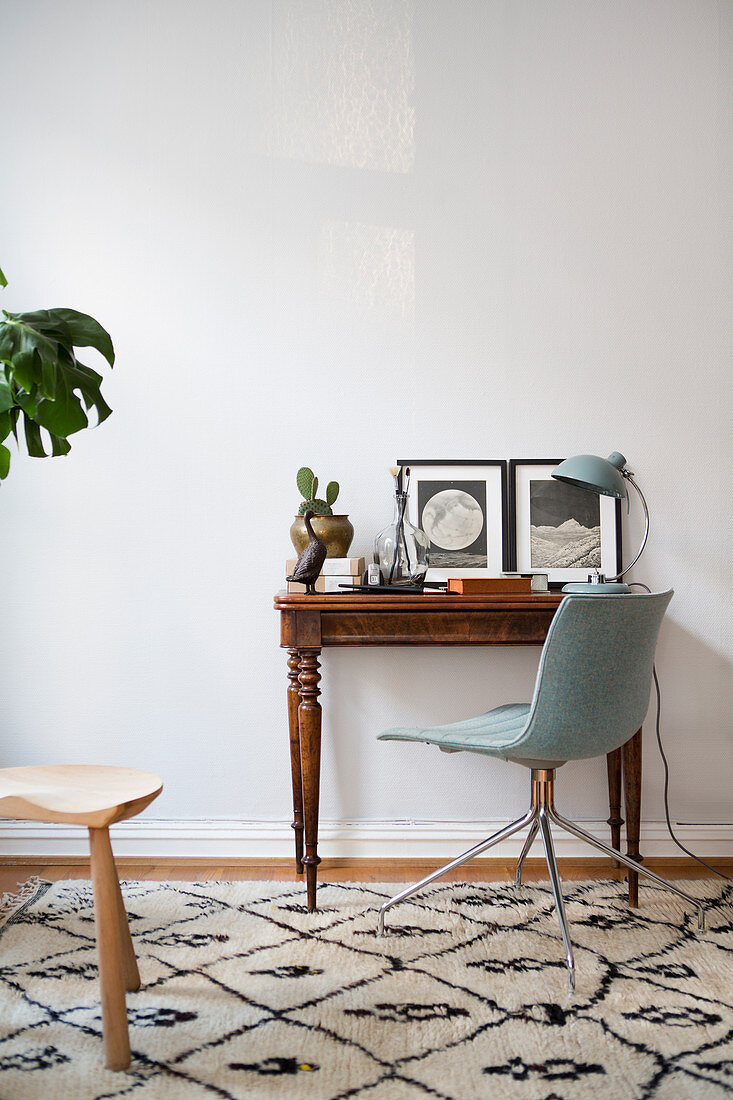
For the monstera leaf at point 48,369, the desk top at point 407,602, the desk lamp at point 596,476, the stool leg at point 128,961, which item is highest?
the monstera leaf at point 48,369

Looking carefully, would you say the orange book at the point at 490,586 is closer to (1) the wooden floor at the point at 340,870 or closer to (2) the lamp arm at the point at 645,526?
(2) the lamp arm at the point at 645,526

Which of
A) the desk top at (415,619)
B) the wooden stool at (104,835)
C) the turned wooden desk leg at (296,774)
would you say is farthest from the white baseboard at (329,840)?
the wooden stool at (104,835)

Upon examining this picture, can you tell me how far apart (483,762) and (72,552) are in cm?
144

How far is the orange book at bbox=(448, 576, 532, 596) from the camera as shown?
223cm

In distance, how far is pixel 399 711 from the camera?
2.64m

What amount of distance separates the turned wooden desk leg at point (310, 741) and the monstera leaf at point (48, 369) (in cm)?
81

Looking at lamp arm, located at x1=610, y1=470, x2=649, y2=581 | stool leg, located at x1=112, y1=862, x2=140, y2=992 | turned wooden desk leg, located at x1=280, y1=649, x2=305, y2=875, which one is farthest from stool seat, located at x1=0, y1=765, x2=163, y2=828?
lamp arm, located at x1=610, y1=470, x2=649, y2=581

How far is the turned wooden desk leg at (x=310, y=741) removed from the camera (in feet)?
7.25

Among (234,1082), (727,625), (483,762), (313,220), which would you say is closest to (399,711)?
(483,762)

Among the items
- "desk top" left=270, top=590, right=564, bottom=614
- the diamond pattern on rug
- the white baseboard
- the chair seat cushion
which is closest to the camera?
the diamond pattern on rug

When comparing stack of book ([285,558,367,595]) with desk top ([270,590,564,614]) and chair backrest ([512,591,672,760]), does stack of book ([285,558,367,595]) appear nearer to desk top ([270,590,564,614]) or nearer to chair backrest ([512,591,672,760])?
desk top ([270,590,564,614])

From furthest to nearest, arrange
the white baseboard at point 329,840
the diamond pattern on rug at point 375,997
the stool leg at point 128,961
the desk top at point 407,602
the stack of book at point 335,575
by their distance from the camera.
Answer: the white baseboard at point 329,840
the stack of book at point 335,575
the desk top at point 407,602
the stool leg at point 128,961
the diamond pattern on rug at point 375,997

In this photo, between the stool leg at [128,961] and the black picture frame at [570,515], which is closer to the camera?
Answer: the stool leg at [128,961]

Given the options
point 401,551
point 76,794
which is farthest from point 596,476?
point 76,794
